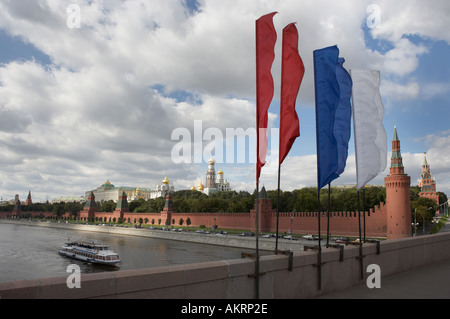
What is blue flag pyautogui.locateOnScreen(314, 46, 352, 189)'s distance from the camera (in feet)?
22.1

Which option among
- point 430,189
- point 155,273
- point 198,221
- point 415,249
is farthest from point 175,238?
point 430,189

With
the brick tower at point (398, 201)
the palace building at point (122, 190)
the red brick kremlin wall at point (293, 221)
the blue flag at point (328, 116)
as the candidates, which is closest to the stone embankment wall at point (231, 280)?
the blue flag at point (328, 116)

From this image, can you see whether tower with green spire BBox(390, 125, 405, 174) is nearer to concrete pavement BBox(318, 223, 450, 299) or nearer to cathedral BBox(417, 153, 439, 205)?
concrete pavement BBox(318, 223, 450, 299)

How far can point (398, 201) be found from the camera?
124 feet

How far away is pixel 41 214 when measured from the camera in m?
112

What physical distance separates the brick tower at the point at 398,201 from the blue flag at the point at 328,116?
3404 centimetres

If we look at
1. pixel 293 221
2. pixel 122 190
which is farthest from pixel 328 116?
pixel 122 190

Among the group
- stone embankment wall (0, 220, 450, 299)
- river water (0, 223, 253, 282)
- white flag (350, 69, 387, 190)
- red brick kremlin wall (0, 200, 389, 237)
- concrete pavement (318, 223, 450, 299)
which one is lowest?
river water (0, 223, 253, 282)

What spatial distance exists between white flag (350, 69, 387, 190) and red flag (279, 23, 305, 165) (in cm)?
246

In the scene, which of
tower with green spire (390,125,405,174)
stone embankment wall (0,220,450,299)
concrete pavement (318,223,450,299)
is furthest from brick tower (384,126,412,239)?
stone embankment wall (0,220,450,299)

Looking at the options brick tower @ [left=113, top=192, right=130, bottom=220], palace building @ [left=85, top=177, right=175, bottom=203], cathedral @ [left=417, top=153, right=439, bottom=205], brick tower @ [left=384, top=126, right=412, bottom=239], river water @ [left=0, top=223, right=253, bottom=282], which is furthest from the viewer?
palace building @ [left=85, top=177, right=175, bottom=203]

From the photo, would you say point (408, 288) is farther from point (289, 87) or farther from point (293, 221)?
point (293, 221)

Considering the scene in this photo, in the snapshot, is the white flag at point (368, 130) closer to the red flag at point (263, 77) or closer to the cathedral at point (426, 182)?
the red flag at point (263, 77)
